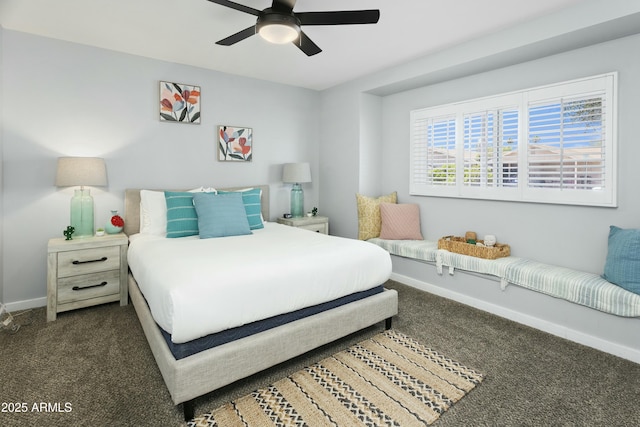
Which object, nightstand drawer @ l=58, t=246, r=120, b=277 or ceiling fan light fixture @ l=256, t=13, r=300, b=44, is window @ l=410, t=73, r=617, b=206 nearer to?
ceiling fan light fixture @ l=256, t=13, r=300, b=44

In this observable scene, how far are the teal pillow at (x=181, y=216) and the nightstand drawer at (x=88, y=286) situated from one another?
682mm

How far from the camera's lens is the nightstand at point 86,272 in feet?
9.55

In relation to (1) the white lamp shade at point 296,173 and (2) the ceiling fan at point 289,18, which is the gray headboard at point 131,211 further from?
(2) the ceiling fan at point 289,18

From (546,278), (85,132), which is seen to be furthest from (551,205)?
(85,132)

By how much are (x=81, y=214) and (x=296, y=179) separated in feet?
8.04

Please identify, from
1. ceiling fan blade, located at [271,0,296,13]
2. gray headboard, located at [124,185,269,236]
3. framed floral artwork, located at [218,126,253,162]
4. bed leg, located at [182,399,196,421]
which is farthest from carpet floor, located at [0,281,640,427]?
ceiling fan blade, located at [271,0,296,13]

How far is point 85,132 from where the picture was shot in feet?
11.1

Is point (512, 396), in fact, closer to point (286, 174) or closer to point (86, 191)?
point (286, 174)

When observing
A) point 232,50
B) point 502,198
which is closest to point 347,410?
point 502,198

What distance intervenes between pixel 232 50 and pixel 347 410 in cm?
342

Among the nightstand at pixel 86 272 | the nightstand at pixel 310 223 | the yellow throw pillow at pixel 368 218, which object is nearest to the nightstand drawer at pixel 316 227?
the nightstand at pixel 310 223

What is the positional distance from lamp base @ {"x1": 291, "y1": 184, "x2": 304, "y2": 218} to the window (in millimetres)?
1600

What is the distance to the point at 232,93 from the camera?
430 centimetres

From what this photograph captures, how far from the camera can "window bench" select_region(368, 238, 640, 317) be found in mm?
2383
